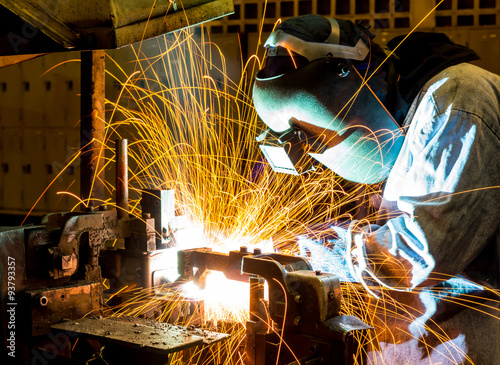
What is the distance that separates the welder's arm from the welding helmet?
14.8 inches

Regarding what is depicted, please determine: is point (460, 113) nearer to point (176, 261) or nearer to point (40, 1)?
point (176, 261)

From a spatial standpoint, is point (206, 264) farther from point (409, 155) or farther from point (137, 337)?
point (409, 155)

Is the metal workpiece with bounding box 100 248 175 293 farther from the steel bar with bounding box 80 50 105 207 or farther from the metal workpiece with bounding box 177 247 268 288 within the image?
the steel bar with bounding box 80 50 105 207

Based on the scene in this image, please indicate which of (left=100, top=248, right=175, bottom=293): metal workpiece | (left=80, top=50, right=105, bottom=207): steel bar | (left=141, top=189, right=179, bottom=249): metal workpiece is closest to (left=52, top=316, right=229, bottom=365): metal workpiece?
(left=100, top=248, right=175, bottom=293): metal workpiece

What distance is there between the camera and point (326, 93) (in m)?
2.35

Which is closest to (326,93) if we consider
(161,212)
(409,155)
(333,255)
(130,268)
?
(409,155)

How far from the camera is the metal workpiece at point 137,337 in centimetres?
164

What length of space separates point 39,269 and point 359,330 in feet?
4.02

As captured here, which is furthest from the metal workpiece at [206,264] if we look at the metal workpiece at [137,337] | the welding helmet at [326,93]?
the welding helmet at [326,93]

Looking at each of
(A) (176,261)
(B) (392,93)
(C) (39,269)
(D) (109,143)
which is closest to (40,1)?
(C) (39,269)

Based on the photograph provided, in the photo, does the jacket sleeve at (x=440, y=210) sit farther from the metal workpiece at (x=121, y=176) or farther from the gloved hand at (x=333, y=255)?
the metal workpiece at (x=121, y=176)

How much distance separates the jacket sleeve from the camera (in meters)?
1.91

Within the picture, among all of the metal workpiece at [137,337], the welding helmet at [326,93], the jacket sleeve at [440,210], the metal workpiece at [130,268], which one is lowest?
the metal workpiece at [137,337]

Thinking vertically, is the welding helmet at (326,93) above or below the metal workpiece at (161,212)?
above
